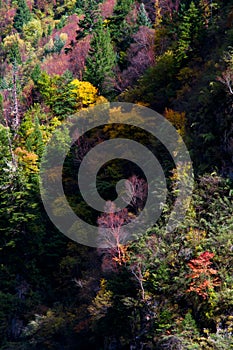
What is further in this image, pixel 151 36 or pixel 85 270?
pixel 151 36

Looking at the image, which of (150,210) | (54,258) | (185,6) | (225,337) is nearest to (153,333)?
(225,337)

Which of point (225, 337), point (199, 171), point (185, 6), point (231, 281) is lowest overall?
point (225, 337)

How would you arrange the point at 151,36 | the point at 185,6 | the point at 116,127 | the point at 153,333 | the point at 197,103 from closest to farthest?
the point at 153,333 < the point at 197,103 < the point at 116,127 < the point at 185,6 < the point at 151,36

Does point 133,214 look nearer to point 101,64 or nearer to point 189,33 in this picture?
point 189,33

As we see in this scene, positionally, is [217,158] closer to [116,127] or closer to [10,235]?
[116,127]

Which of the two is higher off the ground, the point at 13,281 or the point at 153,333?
the point at 13,281

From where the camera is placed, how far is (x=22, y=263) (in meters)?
40.2

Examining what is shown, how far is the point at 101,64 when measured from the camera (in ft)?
169

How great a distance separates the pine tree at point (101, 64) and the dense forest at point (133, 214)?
4.2 inches

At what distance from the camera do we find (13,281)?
39.3 meters

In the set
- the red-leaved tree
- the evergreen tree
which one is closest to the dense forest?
the red-leaved tree

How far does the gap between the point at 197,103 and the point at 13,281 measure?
18.4 metres

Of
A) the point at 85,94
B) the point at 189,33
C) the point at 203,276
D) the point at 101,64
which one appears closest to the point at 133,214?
the point at 203,276

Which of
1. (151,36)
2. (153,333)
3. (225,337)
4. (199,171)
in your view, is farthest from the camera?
(151,36)
